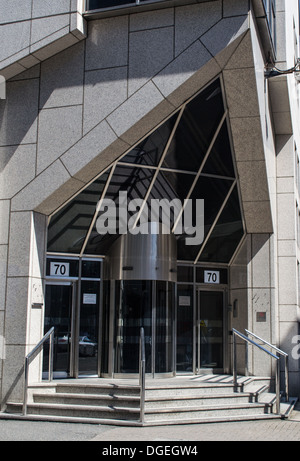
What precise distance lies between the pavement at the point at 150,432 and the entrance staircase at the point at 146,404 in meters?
0.25

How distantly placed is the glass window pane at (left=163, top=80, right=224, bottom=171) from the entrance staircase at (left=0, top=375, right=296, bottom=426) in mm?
4647

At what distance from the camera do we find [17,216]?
11102 mm

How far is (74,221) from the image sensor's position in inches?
485

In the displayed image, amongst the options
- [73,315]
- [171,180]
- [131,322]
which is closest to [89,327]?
[73,315]

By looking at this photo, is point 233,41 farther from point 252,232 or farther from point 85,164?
point 252,232

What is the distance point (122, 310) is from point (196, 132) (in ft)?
14.3

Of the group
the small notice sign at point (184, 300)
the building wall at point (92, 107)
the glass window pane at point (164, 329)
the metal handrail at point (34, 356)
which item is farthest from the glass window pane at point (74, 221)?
the small notice sign at point (184, 300)

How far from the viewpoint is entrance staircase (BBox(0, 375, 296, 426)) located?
378 inches

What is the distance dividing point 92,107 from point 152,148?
5.10 ft

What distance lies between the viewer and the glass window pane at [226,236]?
44.6ft

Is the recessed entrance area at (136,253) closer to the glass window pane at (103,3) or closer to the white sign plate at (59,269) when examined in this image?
the white sign plate at (59,269)

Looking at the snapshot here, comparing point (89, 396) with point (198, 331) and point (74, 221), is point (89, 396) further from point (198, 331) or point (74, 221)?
point (198, 331)
